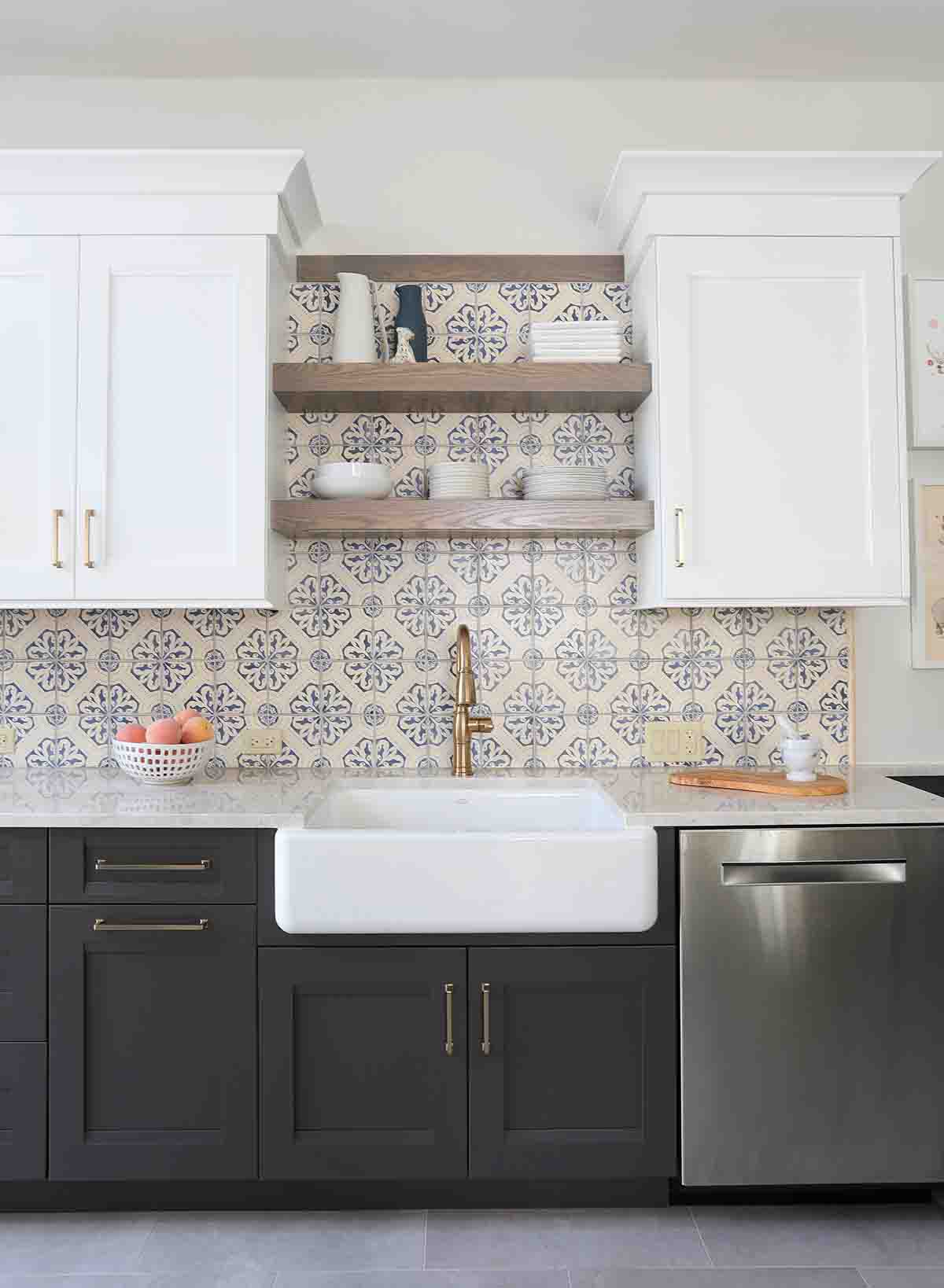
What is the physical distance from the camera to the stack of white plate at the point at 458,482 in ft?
8.04

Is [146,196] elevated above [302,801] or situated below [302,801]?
above

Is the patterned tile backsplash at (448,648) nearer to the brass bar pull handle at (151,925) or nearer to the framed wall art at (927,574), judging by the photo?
the framed wall art at (927,574)

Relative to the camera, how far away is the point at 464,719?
2.54 meters

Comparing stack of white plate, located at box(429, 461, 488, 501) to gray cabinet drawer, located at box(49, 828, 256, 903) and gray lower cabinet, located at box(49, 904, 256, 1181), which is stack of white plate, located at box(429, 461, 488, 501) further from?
gray lower cabinet, located at box(49, 904, 256, 1181)

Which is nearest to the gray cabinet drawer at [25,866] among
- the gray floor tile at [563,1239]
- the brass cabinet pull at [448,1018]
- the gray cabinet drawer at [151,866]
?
the gray cabinet drawer at [151,866]

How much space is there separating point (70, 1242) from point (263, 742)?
115 cm

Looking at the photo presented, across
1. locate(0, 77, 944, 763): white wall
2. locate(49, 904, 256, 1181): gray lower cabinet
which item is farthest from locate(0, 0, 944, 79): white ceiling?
locate(49, 904, 256, 1181): gray lower cabinet

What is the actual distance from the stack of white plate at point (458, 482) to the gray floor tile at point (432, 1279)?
64.1 inches

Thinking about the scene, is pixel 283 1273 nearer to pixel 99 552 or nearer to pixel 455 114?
pixel 99 552

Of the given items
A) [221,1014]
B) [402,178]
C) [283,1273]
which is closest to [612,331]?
[402,178]

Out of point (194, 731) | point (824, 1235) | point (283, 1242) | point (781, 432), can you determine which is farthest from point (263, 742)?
point (824, 1235)

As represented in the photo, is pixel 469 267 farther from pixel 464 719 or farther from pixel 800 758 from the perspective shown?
pixel 800 758

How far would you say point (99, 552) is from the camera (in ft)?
7.57

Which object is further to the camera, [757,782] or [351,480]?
[351,480]
